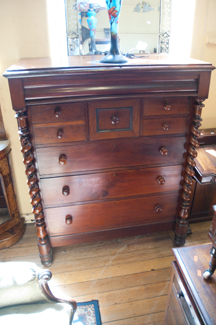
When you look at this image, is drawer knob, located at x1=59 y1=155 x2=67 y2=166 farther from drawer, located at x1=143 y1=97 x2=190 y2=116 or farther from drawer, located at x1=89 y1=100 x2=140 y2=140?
drawer, located at x1=143 y1=97 x2=190 y2=116

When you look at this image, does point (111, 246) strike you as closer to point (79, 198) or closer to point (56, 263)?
point (56, 263)

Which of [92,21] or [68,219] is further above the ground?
[92,21]

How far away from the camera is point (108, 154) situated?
155 cm

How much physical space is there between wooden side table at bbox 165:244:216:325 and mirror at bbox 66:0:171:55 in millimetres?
1445

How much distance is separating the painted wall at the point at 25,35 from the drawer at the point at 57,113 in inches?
23.9

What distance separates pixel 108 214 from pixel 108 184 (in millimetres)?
242

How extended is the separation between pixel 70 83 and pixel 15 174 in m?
1.10

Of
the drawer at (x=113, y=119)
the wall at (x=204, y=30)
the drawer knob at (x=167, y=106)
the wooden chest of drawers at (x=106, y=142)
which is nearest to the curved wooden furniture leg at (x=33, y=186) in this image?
the wooden chest of drawers at (x=106, y=142)

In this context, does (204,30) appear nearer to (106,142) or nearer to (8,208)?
(106,142)

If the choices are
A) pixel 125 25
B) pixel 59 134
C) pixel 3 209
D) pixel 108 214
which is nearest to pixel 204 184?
pixel 108 214

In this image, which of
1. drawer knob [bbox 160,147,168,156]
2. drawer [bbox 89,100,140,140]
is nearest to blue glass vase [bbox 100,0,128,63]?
drawer [bbox 89,100,140,140]

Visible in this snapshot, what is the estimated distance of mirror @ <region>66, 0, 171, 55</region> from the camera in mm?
1780

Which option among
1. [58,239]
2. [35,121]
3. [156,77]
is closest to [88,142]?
[35,121]

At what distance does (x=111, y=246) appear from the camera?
1.99m
